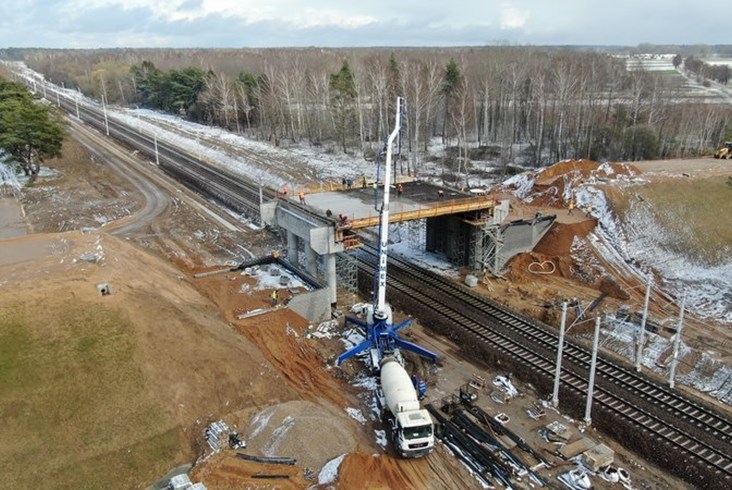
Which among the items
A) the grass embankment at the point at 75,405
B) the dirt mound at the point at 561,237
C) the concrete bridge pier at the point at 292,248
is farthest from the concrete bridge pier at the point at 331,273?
the dirt mound at the point at 561,237

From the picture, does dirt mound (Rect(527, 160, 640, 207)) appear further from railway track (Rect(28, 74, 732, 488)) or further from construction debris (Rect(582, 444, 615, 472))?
construction debris (Rect(582, 444, 615, 472))

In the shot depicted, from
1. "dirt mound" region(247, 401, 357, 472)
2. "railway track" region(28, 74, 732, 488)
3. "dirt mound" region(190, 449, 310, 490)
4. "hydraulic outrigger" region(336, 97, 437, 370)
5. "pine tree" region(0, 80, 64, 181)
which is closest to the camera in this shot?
"dirt mound" region(190, 449, 310, 490)

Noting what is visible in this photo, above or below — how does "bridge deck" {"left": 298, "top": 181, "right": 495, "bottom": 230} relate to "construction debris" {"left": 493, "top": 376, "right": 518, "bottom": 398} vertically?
above

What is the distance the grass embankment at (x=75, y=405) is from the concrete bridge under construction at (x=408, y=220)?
1309 cm

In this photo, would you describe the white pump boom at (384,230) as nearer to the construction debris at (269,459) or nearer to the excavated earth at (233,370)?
the excavated earth at (233,370)

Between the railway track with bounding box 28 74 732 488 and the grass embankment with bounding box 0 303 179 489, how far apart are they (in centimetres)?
1849

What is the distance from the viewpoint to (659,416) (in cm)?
2620

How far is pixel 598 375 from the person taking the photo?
2980 cm

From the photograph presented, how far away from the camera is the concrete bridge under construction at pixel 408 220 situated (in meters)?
36.1

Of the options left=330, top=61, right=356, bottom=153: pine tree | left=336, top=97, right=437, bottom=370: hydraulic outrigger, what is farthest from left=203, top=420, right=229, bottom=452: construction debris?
left=330, top=61, right=356, bottom=153: pine tree

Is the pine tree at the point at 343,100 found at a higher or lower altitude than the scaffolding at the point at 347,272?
higher

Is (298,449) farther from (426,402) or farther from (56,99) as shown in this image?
(56,99)

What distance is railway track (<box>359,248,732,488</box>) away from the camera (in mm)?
24469

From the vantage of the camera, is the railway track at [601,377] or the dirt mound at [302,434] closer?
the dirt mound at [302,434]
